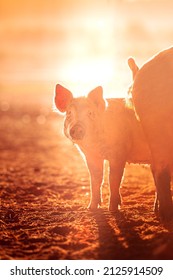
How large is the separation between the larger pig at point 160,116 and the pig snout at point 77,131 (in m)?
0.68

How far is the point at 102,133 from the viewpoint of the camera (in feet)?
21.5

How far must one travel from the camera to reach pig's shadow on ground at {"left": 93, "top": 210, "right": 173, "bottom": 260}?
4965mm

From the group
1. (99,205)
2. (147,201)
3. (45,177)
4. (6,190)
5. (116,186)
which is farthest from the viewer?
(45,177)

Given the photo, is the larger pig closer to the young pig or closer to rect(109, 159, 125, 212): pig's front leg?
the young pig

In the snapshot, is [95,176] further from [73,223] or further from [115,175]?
[73,223]

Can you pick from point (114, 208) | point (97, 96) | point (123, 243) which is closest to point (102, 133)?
point (97, 96)

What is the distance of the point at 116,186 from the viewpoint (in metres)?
6.59

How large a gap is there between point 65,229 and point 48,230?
17 cm

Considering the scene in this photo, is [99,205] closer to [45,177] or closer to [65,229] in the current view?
[65,229]

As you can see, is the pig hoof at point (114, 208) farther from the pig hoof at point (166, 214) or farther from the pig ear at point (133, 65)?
the pig ear at point (133, 65)

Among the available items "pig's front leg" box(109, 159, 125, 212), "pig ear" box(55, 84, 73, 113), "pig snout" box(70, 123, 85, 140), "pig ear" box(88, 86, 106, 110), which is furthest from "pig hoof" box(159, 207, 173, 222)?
"pig ear" box(55, 84, 73, 113)

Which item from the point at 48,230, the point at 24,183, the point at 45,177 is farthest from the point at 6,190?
the point at 48,230

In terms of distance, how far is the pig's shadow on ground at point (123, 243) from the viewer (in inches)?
195
